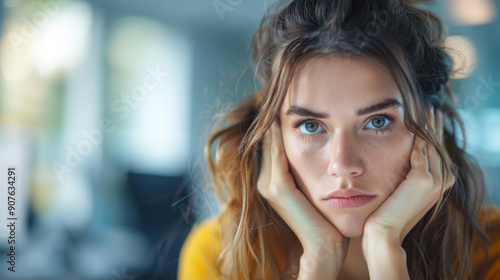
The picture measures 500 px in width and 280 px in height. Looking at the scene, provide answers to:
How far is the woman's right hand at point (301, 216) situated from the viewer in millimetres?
504

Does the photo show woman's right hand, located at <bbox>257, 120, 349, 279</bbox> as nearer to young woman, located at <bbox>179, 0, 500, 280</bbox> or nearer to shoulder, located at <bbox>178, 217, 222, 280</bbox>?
young woman, located at <bbox>179, 0, 500, 280</bbox>

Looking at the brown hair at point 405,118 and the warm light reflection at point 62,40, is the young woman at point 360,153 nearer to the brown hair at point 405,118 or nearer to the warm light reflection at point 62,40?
the brown hair at point 405,118

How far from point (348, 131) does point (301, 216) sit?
14cm

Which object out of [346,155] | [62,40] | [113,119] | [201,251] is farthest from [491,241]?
[62,40]

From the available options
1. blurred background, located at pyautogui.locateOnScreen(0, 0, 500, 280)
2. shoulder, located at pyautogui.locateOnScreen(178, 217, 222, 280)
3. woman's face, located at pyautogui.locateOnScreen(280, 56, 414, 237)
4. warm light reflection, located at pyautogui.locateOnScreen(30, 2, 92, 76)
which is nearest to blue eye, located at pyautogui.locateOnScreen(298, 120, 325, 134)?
woman's face, located at pyautogui.locateOnScreen(280, 56, 414, 237)

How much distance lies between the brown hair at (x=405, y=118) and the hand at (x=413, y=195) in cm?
2

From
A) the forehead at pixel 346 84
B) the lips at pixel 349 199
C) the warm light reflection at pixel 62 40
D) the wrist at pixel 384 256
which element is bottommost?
the wrist at pixel 384 256

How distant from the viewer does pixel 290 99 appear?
491 millimetres

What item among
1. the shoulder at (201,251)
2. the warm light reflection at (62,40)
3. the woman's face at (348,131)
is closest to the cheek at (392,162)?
the woman's face at (348,131)

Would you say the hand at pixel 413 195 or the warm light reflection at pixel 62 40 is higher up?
the warm light reflection at pixel 62 40

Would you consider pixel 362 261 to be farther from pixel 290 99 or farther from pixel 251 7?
pixel 251 7

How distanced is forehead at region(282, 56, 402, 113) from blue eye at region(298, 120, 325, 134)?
23 mm

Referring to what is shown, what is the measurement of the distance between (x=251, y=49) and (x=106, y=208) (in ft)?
1.33

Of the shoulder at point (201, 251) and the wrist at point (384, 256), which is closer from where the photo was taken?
the wrist at point (384, 256)
